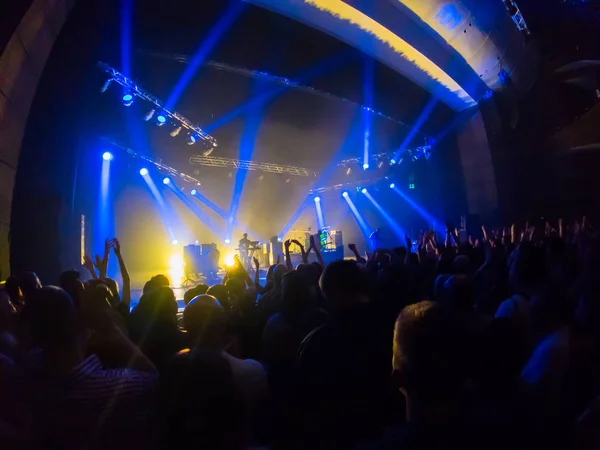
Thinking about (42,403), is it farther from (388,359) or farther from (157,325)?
(388,359)

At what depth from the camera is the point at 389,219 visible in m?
23.4

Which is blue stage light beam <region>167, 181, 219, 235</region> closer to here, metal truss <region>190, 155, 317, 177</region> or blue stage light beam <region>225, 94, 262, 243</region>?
blue stage light beam <region>225, 94, 262, 243</region>

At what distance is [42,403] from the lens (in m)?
1.87

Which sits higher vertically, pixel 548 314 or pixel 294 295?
pixel 294 295

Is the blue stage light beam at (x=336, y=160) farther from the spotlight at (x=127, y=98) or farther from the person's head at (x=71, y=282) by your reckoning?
the person's head at (x=71, y=282)

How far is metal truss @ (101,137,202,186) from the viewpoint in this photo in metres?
15.0

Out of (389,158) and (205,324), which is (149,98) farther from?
(389,158)

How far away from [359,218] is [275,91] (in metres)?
11.7

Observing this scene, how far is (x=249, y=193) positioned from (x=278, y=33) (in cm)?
1235

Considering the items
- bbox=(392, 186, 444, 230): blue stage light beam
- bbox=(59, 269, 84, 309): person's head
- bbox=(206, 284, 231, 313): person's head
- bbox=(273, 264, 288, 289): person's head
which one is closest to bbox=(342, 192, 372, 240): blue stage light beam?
bbox=(392, 186, 444, 230): blue stage light beam

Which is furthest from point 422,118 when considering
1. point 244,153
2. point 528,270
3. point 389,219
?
point 528,270

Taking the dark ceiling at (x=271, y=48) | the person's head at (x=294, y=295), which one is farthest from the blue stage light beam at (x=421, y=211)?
the person's head at (x=294, y=295)

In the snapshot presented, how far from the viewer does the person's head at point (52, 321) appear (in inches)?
76.0

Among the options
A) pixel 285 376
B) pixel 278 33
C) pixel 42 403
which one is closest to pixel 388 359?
pixel 285 376
